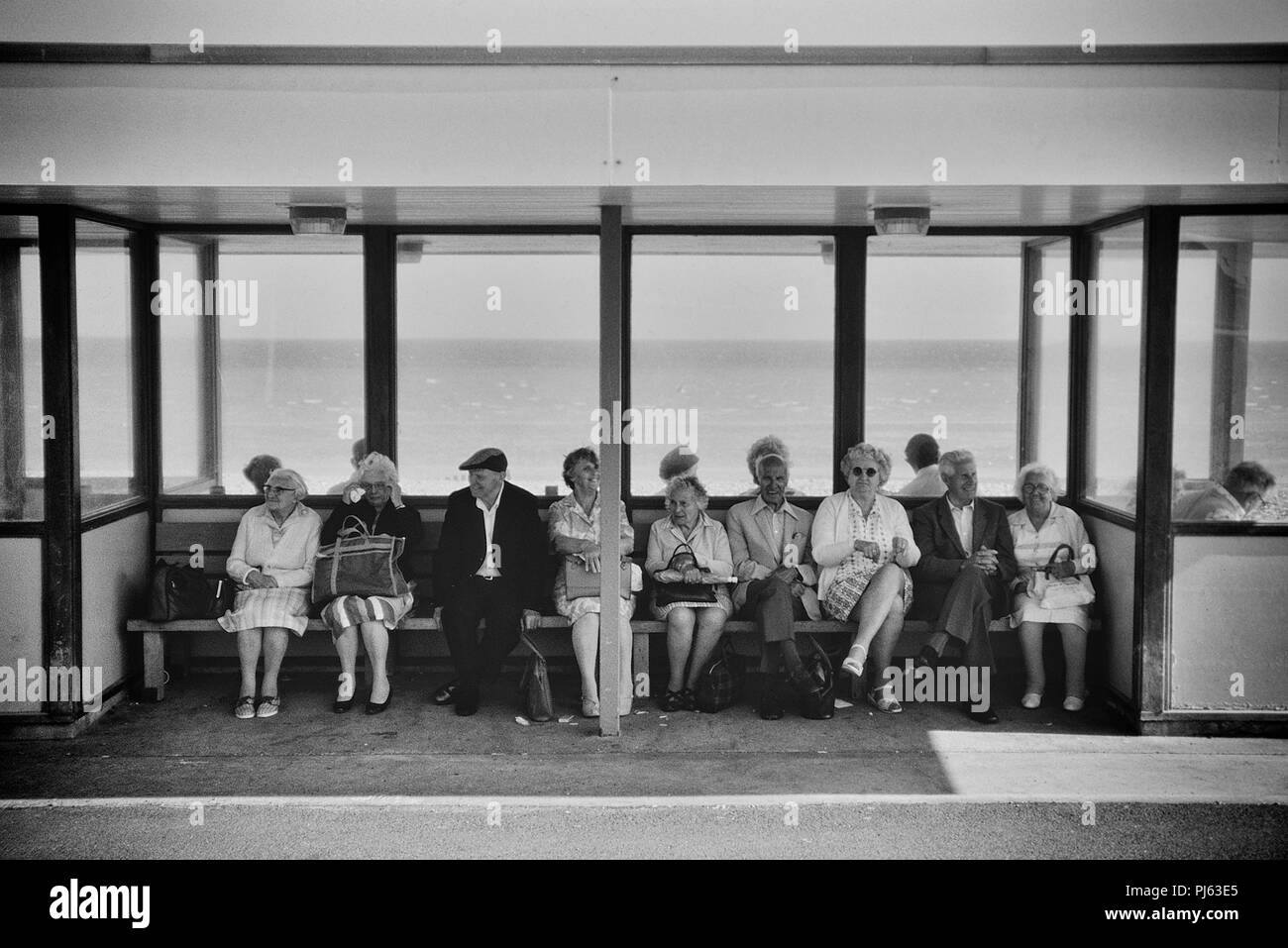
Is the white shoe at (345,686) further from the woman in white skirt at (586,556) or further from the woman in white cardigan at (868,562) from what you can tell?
the woman in white cardigan at (868,562)

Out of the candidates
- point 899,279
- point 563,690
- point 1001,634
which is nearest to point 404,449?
point 563,690

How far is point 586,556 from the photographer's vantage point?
6328 mm

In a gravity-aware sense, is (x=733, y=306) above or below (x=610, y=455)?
above

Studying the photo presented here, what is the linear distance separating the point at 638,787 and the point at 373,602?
1902 millimetres

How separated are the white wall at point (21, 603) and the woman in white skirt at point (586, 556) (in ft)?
8.17

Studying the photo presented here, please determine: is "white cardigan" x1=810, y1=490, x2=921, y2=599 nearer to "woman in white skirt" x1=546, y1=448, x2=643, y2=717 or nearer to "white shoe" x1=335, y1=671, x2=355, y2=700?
"woman in white skirt" x1=546, y1=448, x2=643, y2=717

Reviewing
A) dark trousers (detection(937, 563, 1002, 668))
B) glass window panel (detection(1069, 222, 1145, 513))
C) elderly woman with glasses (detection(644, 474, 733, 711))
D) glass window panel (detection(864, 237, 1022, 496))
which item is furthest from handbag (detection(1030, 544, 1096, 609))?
elderly woman with glasses (detection(644, 474, 733, 711))

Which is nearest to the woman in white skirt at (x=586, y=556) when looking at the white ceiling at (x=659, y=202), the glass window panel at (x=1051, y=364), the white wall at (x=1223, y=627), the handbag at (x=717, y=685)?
the handbag at (x=717, y=685)

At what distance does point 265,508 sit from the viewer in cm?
652

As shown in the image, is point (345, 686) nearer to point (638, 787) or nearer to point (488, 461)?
point (488, 461)

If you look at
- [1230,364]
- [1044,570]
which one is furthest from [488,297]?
[1230,364]
